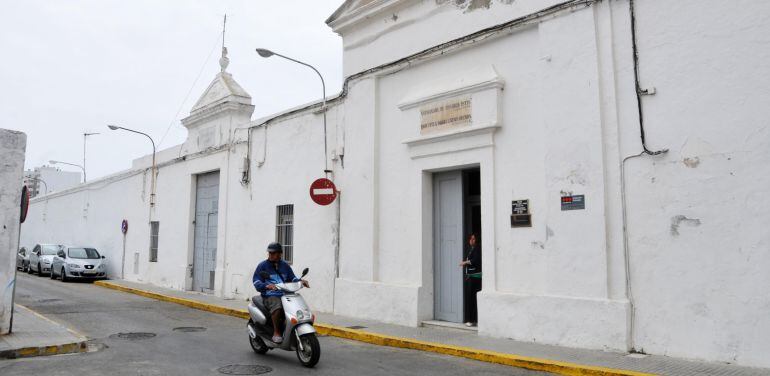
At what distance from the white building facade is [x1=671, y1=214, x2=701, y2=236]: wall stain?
18 mm

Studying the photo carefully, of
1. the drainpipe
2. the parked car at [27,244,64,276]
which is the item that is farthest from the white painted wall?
the parked car at [27,244,64,276]

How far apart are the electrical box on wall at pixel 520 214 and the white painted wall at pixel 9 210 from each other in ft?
24.6

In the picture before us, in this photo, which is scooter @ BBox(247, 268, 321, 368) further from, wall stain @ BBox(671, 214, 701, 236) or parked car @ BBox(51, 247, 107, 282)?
parked car @ BBox(51, 247, 107, 282)

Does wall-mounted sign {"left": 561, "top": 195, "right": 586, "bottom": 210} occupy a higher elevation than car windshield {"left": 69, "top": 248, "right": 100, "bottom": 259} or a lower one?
higher

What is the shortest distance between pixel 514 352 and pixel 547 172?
273cm

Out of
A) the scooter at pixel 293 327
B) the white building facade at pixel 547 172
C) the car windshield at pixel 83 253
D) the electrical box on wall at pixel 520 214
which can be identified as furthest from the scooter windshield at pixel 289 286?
the car windshield at pixel 83 253

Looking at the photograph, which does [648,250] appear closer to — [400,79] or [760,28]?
[760,28]

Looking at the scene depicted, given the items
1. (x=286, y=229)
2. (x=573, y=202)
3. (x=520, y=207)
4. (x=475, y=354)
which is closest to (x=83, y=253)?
(x=286, y=229)

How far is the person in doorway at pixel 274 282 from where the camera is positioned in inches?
308

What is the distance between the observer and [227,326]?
1138cm

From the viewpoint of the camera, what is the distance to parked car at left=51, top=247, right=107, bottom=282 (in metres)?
21.5

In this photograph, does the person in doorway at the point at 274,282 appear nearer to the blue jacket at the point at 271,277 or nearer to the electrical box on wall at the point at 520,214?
the blue jacket at the point at 271,277

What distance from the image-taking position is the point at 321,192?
1219 centimetres

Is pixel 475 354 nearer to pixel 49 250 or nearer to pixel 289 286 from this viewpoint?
pixel 289 286
